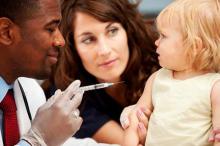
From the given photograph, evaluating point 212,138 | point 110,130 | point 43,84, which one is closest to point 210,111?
point 212,138

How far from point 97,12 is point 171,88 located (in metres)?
0.69

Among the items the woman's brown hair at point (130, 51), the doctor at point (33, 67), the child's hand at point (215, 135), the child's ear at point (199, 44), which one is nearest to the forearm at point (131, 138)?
the doctor at point (33, 67)

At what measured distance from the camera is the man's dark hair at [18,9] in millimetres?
1641

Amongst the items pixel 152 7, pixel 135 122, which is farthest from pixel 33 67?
pixel 152 7

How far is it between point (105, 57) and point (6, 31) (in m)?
0.66

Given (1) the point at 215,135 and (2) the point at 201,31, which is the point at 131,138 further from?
(2) the point at 201,31

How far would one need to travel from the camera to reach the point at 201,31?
1.63 meters

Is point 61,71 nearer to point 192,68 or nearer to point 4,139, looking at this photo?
point 4,139

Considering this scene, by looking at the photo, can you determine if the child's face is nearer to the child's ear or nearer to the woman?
the child's ear

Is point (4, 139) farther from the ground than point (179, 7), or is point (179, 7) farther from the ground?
point (179, 7)

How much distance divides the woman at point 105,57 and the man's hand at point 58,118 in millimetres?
513

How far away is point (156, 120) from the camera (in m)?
1.71

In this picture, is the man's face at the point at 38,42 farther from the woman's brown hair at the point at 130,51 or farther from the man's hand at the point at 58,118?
the woman's brown hair at the point at 130,51

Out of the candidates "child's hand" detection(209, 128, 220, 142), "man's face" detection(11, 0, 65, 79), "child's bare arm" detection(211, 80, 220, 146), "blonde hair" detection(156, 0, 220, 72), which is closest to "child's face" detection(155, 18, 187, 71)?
"blonde hair" detection(156, 0, 220, 72)
